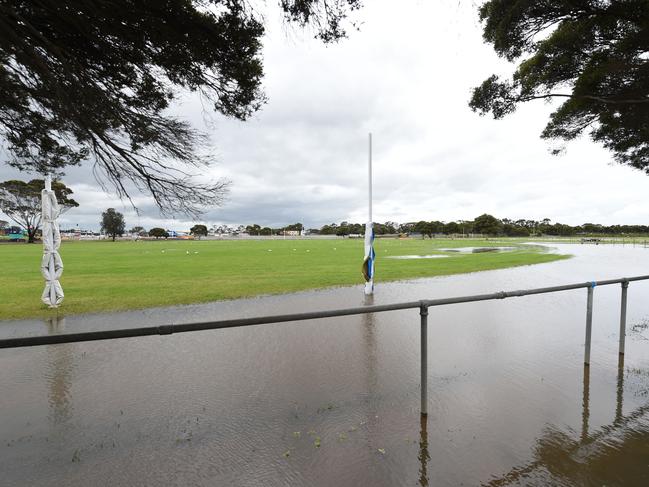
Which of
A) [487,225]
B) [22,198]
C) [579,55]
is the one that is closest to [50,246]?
[579,55]

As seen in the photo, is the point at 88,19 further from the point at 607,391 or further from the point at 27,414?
the point at 607,391

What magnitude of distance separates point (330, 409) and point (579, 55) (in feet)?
26.8

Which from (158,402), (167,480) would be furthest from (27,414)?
(167,480)

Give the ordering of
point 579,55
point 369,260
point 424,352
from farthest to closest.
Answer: point 369,260 → point 579,55 → point 424,352

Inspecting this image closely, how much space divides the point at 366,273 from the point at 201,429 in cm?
748

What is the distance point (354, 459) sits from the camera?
2586 mm

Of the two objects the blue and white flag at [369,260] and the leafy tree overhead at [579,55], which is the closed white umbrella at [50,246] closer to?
the blue and white flag at [369,260]

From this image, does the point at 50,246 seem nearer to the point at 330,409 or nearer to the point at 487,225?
the point at 330,409

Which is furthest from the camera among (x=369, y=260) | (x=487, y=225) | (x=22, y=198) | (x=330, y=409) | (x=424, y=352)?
(x=487, y=225)

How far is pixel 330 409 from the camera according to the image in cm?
341

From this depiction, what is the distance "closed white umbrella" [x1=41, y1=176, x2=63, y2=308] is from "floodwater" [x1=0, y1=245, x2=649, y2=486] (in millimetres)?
2085

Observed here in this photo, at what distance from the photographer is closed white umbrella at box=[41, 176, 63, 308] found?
808 cm

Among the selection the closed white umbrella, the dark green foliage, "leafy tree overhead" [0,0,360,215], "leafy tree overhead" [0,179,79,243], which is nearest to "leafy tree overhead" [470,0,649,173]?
"leafy tree overhead" [0,0,360,215]

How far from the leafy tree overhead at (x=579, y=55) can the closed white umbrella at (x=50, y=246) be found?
10369 millimetres
